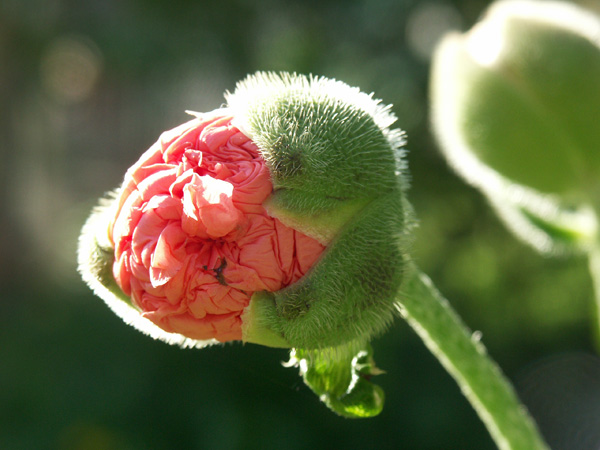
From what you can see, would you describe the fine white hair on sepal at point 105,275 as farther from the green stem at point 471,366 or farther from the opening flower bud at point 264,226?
the green stem at point 471,366

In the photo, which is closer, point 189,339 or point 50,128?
point 189,339

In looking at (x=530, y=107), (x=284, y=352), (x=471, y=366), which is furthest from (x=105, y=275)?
(x=284, y=352)

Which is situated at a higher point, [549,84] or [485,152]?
[549,84]

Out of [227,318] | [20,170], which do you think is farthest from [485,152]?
[20,170]

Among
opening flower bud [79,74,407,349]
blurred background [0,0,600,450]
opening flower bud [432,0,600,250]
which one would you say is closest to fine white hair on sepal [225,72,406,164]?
opening flower bud [79,74,407,349]

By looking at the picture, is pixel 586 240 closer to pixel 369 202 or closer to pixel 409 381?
pixel 369 202

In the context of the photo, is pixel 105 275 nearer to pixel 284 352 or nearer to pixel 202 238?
pixel 202 238

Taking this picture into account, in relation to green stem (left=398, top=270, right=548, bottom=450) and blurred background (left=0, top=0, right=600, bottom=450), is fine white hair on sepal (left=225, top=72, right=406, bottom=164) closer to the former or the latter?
green stem (left=398, top=270, right=548, bottom=450)
